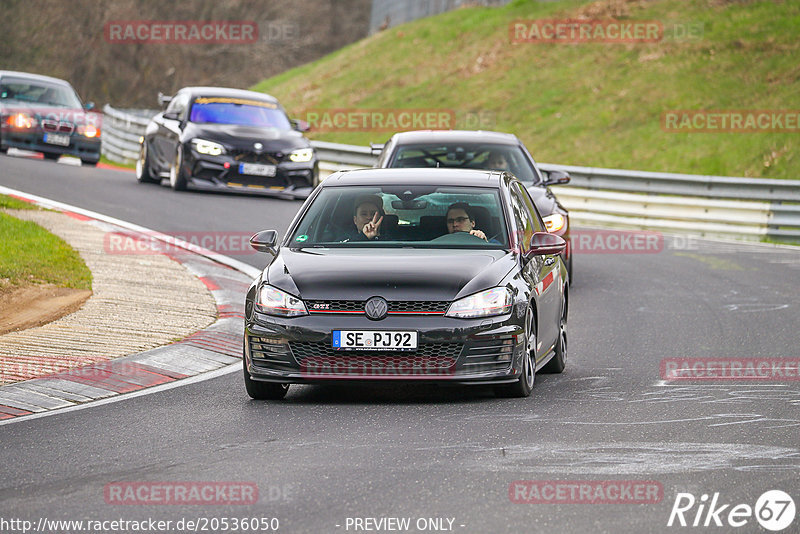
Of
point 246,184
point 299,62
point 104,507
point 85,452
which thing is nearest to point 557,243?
point 85,452

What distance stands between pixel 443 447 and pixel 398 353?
126 cm

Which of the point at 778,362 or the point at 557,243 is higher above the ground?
the point at 557,243

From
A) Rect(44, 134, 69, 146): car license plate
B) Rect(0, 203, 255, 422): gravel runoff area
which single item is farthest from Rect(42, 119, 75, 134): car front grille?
Rect(0, 203, 255, 422): gravel runoff area

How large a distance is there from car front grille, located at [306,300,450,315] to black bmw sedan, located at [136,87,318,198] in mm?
14139

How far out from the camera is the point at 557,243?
972 cm

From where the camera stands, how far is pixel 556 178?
15648mm

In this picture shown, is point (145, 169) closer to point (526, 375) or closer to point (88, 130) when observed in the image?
point (88, 130)

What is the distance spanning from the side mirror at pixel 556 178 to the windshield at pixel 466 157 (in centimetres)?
15

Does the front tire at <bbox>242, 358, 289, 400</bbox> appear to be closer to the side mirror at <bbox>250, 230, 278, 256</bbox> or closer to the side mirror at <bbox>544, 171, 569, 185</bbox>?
the side mirror at <bbox>250, 230, 278, 256</bbox>

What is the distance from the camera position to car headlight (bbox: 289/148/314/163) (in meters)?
23.2

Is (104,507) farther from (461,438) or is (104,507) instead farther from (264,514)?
(461,438)

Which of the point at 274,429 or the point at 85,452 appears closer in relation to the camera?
the point at 85,452

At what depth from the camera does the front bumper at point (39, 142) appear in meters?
27.7

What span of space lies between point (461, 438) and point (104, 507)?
222cm
